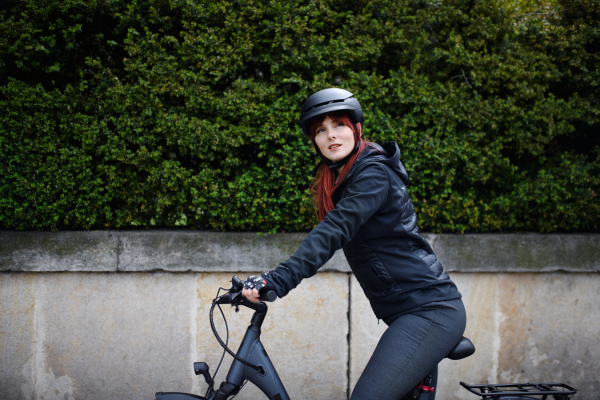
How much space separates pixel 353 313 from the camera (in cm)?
338

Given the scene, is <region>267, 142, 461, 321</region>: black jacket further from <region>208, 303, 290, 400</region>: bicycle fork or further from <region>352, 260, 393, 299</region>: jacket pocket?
<region>208, 303, 290, 400</region>: bicycle fork

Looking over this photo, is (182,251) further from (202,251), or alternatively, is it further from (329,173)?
(329,173)

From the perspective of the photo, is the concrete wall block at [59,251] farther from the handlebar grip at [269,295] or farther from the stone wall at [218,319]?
the handlebar grip at [269,295]

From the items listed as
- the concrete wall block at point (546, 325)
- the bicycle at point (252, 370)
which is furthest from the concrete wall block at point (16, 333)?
the concrete wall block at point (546, 325)

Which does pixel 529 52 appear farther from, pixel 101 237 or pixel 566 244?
pixel 101 237

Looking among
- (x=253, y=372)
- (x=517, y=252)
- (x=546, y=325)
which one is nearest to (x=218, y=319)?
(x=253, y=372)

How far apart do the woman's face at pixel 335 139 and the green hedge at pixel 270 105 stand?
1.18 metres

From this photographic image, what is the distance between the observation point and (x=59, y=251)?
10.4ft

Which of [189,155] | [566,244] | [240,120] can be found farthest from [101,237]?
[566,244]

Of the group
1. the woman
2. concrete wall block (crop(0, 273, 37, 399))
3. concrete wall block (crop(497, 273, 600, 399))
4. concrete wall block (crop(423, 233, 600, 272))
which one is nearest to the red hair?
the woman

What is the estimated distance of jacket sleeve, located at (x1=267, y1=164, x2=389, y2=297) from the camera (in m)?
1.66

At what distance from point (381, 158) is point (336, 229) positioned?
439mm

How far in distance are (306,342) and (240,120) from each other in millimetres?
1983

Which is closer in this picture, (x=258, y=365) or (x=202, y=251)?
(x=258, y=365)
